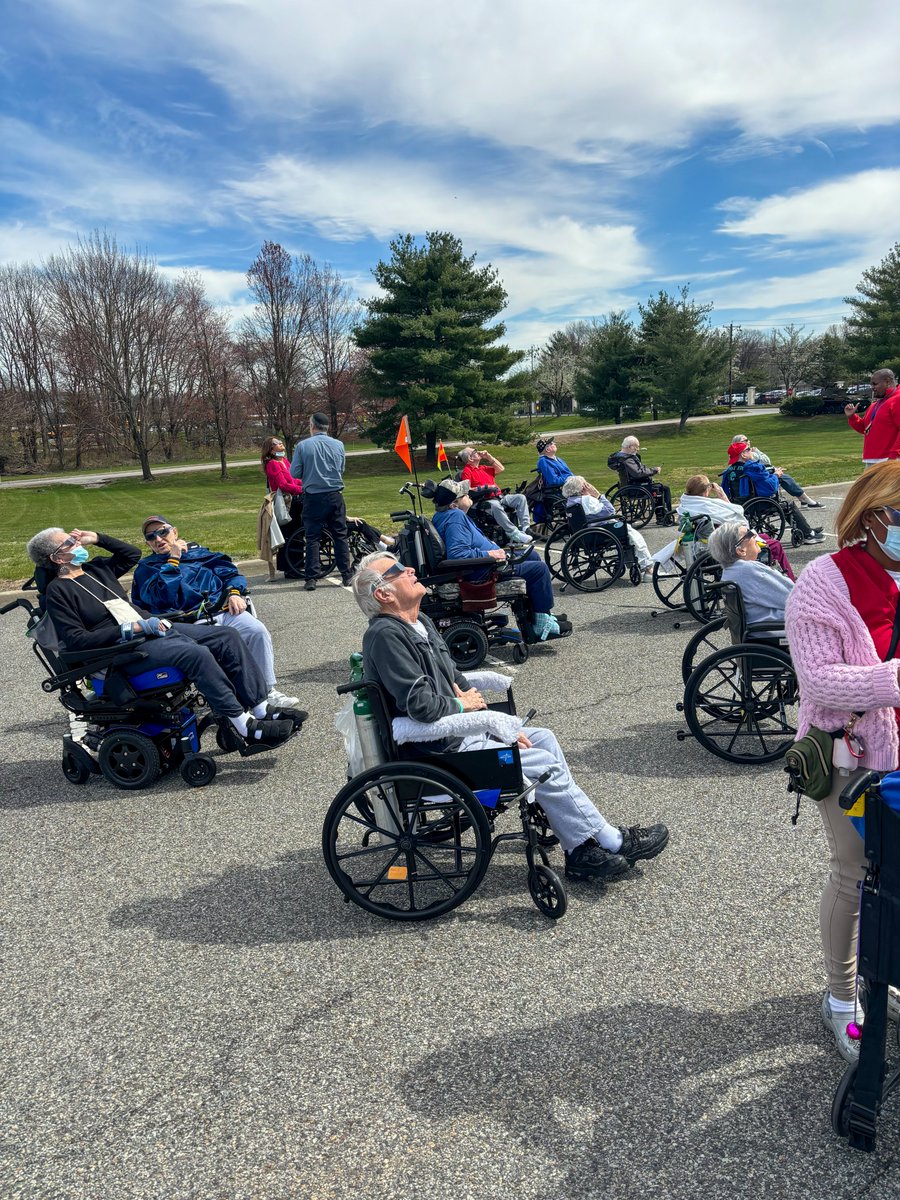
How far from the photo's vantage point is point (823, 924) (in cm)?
247

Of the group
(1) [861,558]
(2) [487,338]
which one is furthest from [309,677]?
(2) [487,338]

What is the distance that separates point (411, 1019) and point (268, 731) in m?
2.65

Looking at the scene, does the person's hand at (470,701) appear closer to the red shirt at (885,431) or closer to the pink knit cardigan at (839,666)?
the pink knit cardigan at (839,666)

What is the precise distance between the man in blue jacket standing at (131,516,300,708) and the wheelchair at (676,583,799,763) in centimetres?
275

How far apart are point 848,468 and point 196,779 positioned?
18.7m

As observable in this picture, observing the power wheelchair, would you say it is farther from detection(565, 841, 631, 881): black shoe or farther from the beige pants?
the beige pants

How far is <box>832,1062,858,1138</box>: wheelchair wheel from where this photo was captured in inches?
86.7

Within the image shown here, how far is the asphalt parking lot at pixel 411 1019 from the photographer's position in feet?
7.48

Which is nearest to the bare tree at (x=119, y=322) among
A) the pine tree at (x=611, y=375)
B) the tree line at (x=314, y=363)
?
the tree line at (x=314, y=363)

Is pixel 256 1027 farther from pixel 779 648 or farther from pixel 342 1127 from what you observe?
pixel 779 648

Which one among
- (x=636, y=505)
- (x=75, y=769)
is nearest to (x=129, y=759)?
(x=75, y=769)

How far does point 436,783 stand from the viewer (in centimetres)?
323

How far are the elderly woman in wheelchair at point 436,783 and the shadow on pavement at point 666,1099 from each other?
72 cm

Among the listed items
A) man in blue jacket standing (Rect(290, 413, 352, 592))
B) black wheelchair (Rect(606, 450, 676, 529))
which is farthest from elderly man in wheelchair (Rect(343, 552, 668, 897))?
black wheelchair (Rect(606, 450, 676, 529))
